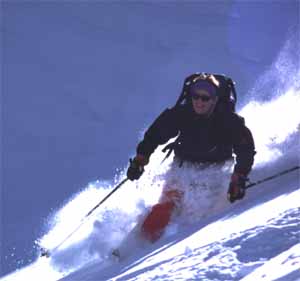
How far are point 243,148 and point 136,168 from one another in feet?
2.96

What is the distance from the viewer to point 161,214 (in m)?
4.96

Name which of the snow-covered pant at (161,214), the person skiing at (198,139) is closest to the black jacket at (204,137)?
the person skiing at (198,139)

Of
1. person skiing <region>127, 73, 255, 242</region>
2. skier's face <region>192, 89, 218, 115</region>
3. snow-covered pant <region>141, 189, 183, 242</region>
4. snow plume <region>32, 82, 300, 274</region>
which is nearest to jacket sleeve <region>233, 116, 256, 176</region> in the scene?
person skiing <region>127, 73, 255, 242</region>

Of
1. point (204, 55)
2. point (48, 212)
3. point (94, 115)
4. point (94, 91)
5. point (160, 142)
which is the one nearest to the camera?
point (160, 142)

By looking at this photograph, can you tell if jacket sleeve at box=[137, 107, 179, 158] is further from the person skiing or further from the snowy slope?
the snowy slope

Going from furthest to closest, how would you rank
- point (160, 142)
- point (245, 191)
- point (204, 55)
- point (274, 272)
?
1. point (204, 55)
2. point (160, 142)
3. point (245, 191)
4. point (274, 272)

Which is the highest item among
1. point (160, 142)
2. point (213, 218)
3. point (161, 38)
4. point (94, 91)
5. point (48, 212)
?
point (161, 38)

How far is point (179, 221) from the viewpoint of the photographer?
4957 millimetres

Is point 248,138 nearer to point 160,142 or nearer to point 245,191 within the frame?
point 245,191

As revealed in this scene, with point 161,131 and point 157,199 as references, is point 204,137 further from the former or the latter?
point 157,199

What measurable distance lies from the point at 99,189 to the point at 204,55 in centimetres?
495

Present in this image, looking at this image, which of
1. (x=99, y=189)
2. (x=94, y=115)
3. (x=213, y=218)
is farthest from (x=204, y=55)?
(x=213, y=218)

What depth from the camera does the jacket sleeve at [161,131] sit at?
502cm

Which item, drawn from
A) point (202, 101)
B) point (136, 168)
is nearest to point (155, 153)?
point (136, 168)
